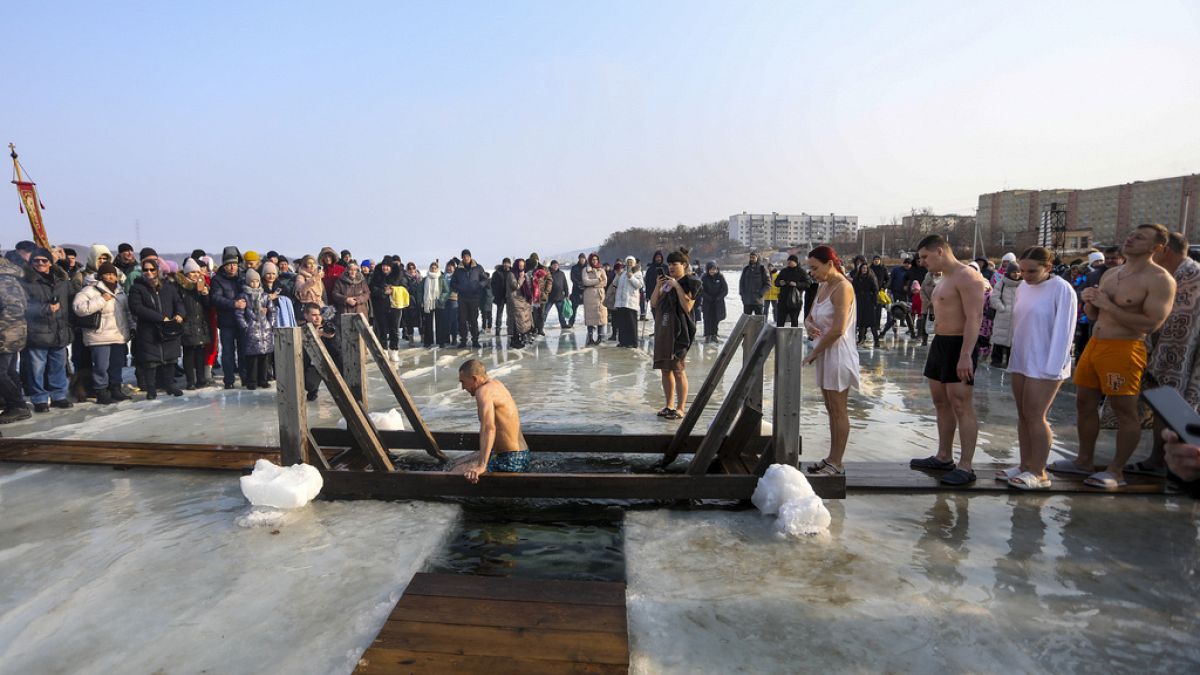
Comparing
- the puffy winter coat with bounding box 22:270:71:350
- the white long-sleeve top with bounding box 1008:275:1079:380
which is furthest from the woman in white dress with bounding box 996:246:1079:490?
the puffy winter coat with bounding box 22:270:71:350

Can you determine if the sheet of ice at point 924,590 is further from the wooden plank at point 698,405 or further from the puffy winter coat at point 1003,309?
the puffy winter coat at point 1003,309

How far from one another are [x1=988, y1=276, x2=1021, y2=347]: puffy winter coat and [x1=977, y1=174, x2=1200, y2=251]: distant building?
Answer: 79234 mm

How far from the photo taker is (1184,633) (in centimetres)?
305

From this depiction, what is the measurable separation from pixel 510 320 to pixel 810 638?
10993mm

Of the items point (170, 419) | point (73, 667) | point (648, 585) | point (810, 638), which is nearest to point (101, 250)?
point (170, 419)

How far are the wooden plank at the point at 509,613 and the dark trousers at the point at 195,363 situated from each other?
7.50m

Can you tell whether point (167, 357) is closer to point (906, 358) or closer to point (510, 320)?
point (510, 320)

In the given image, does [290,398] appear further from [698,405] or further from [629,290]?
[629,290]

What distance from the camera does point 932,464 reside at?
17.4ft

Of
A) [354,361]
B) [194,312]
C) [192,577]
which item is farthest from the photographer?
[194,312]

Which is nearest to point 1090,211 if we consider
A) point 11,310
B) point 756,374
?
point 756,374

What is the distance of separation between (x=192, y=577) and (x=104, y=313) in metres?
6.08

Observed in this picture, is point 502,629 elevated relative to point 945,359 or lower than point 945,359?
lower

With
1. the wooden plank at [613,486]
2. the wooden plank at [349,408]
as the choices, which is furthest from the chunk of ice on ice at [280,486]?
the wooden plank at [613,486]
